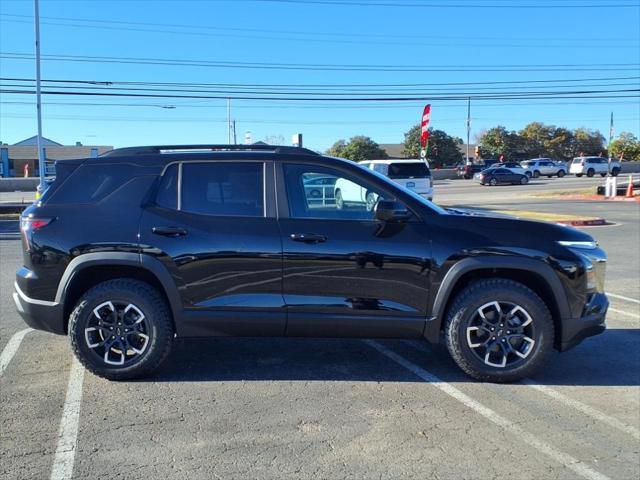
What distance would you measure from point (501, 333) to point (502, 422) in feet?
2.77

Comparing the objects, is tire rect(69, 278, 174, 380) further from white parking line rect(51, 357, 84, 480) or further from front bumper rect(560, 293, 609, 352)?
front bumper rect(560, 293, 609, 352)

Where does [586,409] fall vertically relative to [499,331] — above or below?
below

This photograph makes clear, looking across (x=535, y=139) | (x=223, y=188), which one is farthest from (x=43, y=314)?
(x=535, y=139)

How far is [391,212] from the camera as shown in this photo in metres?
4.32

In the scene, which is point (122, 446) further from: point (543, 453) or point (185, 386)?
point (543, 453)

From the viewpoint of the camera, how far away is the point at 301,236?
A: 14.4 ft

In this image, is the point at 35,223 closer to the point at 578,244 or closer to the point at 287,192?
the point at 287,192

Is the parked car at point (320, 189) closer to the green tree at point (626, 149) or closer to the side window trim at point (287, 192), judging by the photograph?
the side window trim at point (287, 192)

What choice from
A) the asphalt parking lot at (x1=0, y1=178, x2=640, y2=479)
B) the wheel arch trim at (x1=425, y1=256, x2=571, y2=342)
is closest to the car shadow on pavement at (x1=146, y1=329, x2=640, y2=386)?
the asphalt parking lot at (x1=0, y1=178, x2=640, y2=479)

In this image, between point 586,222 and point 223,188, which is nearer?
point 223,188

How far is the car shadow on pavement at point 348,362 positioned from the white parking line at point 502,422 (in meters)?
0.08

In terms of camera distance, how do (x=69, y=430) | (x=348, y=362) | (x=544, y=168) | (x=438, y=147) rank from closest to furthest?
(x=69, y=430) < (x=348, y=362) < (x=544, y=168) < (x=438, y=147)

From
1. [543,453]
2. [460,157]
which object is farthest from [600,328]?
[460,157]

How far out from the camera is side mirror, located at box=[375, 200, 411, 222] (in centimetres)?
433
